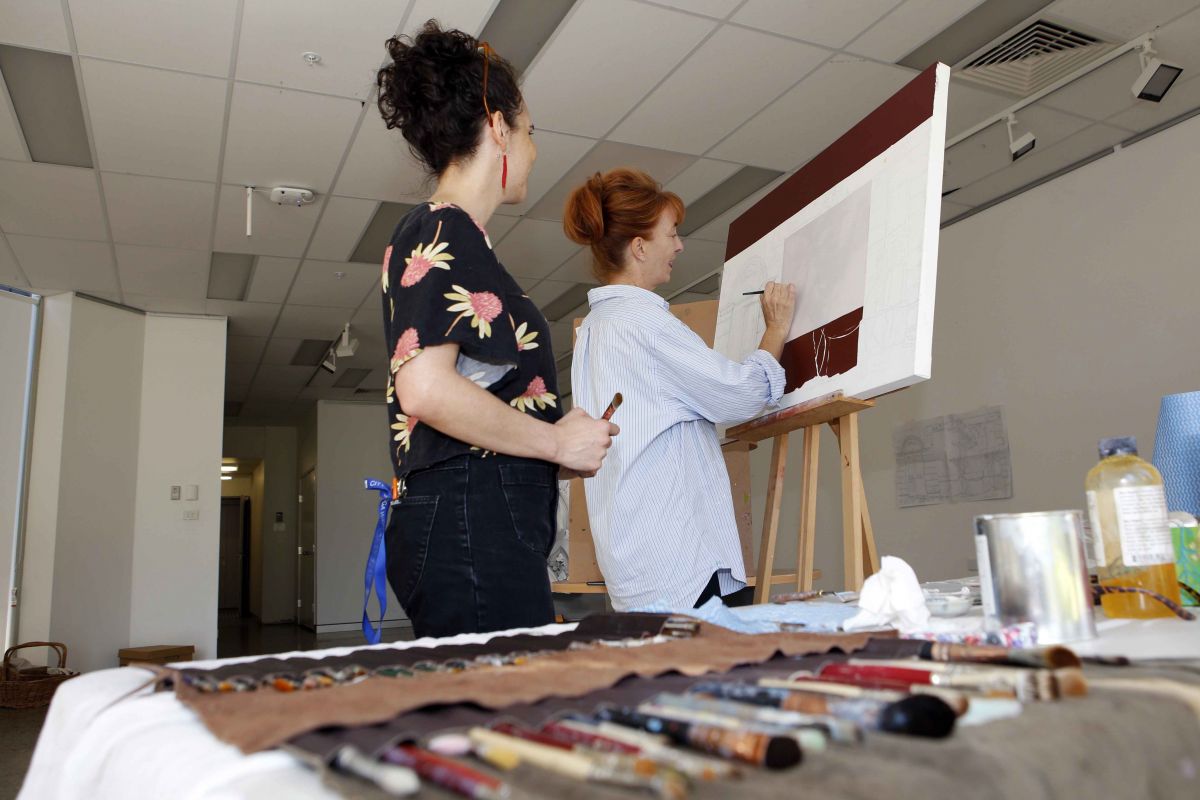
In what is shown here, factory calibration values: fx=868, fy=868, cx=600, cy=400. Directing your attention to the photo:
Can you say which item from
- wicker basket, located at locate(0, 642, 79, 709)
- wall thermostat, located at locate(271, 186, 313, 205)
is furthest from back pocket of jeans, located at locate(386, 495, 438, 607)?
wicker basket, located at locate(0, 642, 79, 709)

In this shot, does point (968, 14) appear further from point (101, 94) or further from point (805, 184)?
point (101, 94)

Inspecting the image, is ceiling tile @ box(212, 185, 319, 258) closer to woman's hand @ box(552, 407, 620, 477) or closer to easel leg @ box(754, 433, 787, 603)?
easel leg @ box(754, 433, 787, 603)

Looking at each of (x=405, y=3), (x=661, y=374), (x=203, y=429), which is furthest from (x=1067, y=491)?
(x=203, y=429)

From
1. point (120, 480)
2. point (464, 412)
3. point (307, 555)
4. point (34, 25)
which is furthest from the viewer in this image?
point (307, 555)

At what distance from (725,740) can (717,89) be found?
3.65 m

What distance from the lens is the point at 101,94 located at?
11.5 ft

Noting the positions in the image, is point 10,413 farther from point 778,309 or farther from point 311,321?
point 778,309

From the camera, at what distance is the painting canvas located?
1692 millimetres

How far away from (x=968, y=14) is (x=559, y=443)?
2922 mm

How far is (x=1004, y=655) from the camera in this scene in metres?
0.55

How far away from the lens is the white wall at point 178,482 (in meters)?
6.06

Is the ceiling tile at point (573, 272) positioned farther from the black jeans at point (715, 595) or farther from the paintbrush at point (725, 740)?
the paintbrush at point (725, 740)

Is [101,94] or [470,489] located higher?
[101,94]

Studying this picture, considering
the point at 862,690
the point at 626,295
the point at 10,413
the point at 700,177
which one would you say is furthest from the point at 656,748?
the point at 10,413
